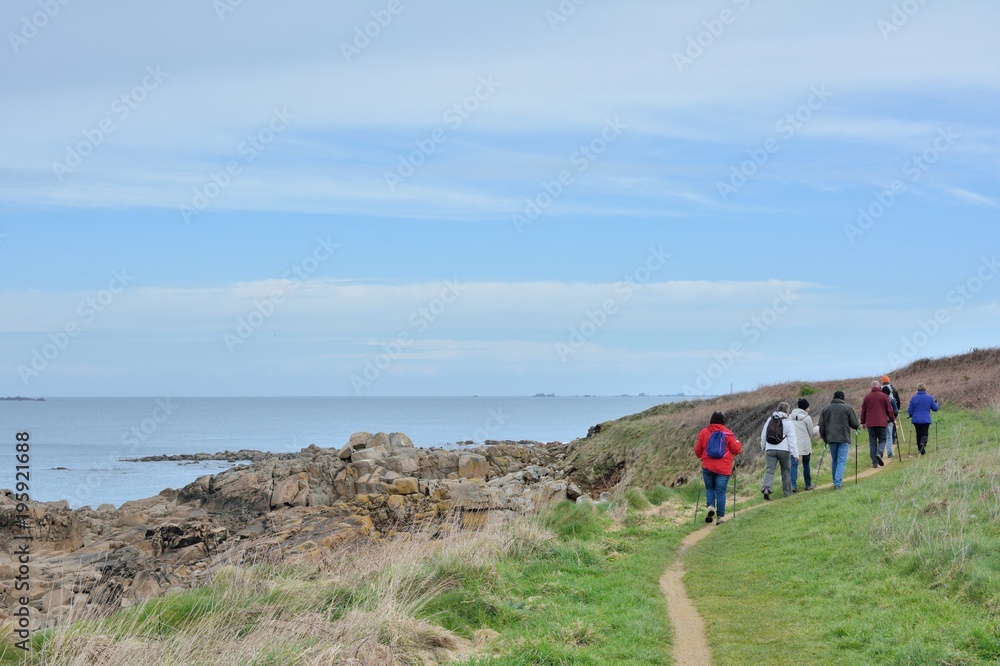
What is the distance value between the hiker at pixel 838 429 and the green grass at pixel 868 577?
2003 millimetres

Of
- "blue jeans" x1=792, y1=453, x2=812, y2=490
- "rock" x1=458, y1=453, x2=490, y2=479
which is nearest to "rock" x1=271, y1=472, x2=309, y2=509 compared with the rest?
"rock" x1=458, y1=453, x2=490, y2=479

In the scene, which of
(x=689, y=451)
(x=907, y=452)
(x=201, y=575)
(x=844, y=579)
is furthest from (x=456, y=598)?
(x=689, y=451)

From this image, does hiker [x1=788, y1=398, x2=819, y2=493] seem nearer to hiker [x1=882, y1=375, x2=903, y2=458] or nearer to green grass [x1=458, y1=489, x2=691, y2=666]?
hiker [x1=882, y1=375, x2=903, y2=458]

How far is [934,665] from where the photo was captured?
23.4ft

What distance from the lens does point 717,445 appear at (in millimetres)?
15602

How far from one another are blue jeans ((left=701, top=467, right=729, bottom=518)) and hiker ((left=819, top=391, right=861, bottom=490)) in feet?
9.74

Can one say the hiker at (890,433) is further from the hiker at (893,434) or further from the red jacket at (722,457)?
the red jacket at (722,457)

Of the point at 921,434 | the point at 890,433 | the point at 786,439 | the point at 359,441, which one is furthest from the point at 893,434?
the point at 359,441

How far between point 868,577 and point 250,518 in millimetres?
24033

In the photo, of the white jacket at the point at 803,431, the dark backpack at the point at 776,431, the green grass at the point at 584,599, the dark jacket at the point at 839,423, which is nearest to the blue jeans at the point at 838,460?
the dark jacket at the point at 839,423

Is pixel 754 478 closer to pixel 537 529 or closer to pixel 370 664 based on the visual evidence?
pixel 537 529

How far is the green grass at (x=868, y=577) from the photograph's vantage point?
7.95 metres

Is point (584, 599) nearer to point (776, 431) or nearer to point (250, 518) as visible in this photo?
point (776, 431)

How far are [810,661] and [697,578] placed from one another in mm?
4155
